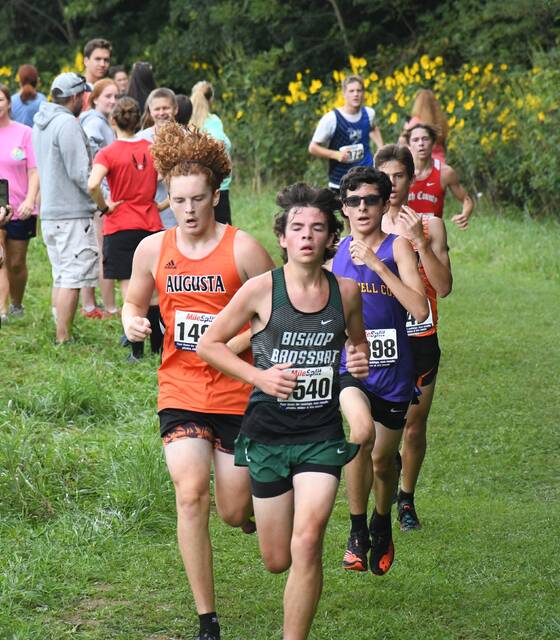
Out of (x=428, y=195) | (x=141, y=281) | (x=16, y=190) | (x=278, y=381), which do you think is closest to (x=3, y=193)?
(x=141, y=281)

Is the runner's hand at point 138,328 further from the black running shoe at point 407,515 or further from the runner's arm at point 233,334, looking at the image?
the black running shoe at point 407,515

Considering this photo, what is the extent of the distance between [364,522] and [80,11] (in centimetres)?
2353

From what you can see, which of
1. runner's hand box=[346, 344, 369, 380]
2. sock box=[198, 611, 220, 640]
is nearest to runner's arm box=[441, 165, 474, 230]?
runner's hand box=[346, 344, 369, 380]

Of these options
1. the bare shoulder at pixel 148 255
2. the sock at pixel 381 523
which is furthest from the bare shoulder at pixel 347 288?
the sock at pixel 381 523

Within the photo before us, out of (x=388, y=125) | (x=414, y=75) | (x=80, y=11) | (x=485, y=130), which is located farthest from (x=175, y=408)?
(x=80, y=11)

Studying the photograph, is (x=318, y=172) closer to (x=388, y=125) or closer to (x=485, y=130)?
(x=388, y=125)

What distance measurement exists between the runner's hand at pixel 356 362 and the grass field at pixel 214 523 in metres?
1.13

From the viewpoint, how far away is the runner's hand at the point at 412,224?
648 cm

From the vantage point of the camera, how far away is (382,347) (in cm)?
627

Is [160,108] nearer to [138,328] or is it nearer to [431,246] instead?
[431,246]

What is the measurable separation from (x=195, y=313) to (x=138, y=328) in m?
0.27

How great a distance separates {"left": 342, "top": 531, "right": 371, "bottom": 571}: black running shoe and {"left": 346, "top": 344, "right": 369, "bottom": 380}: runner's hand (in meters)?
1.17

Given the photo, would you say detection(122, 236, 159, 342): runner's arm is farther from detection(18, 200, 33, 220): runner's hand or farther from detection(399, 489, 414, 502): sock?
detection(18, 200, 33, 220): runner's hand

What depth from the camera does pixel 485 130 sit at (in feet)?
62.5
